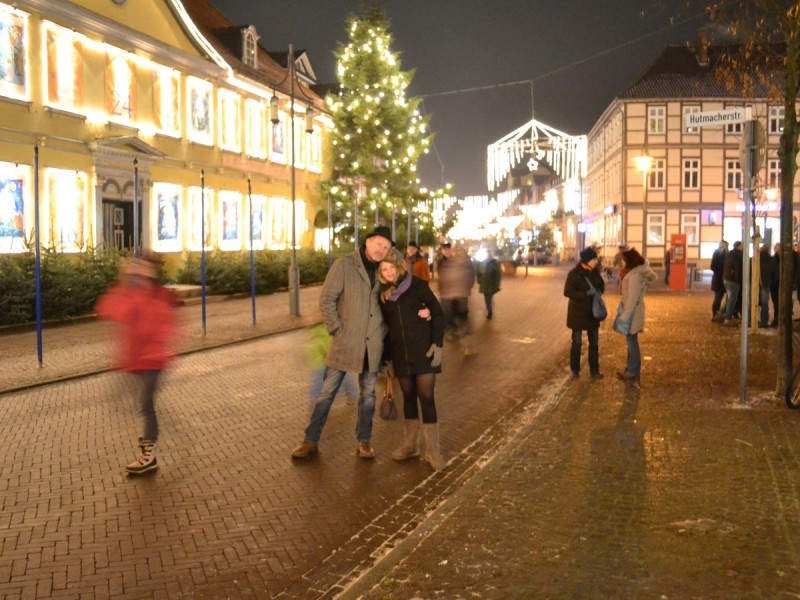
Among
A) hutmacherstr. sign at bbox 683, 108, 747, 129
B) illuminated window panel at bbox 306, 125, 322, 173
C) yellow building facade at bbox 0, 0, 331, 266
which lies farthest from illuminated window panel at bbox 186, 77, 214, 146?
hutmacherstr. sign at bbox 683, 108, 747, 129

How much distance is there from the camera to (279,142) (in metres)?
36.4

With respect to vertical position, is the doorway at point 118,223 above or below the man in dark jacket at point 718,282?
above

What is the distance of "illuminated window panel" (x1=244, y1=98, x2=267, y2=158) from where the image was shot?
33750mm

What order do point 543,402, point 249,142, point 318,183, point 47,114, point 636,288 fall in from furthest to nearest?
1. point 318,183
2. point 249,142
3. point 47,114
4. point 636,288
5. point 543,402

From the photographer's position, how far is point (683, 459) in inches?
277

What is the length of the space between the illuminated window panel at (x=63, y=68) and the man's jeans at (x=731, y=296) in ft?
56.0

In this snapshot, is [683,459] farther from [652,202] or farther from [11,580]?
[652,202]

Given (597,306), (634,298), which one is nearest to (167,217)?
(597,306)

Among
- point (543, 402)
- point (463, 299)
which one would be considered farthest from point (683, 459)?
point (463, 299)

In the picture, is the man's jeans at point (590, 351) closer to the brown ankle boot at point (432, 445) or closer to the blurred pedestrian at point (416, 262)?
the brown ankle boot at point (432, 445)

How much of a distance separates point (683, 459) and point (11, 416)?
6.92 meters

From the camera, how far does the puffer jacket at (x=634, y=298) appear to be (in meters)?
10.8

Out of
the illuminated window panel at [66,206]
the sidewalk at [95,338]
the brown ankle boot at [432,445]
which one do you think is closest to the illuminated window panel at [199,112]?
the illuminated window panel at [66,206]

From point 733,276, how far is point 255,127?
21781 millimetres
